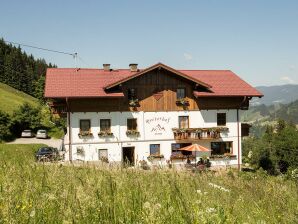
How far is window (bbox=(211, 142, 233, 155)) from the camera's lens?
117 ft

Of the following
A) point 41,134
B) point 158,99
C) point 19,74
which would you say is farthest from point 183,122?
point 19,74

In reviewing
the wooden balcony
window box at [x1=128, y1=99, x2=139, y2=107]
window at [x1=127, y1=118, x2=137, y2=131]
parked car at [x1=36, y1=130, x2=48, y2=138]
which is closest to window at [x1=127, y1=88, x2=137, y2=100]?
window box at [x1=128, y1=99, x2=139, y2=107]

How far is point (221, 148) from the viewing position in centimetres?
3606

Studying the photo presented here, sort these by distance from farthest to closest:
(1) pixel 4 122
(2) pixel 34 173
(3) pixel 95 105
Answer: (1) pixel 4 122, (3) pixel 95 105, (2) pixel 34 173

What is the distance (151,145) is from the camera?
34500mm

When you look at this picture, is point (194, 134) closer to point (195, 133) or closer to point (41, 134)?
point (195, 133)

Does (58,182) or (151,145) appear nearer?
(58,182)

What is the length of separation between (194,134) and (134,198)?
30467mm

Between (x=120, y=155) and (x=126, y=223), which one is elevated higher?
(x=126, y=223)

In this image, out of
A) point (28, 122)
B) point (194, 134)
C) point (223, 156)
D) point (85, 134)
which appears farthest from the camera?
point (28, 122)

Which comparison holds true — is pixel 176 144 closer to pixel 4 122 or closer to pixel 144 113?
pixel 144 113

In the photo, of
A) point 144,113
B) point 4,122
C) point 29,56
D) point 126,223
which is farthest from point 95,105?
point 29,56

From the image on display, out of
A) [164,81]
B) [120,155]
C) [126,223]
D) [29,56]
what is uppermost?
[29,56]

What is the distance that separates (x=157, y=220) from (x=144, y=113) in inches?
1235
